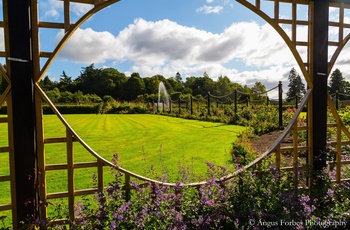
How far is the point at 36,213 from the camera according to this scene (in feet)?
6.37

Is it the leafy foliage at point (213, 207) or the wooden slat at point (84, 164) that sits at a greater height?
the wooden slat at point (84, 164)

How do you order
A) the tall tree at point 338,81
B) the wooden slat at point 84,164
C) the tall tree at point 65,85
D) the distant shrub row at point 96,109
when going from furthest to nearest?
the tall tree at point 338,81 → the tall tree at point 65,85 → the distant shrub row at point 96,109 → the wooden slat at point 84,164

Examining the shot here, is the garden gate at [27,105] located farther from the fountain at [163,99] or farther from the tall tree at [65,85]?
the tall tree at [65,85]

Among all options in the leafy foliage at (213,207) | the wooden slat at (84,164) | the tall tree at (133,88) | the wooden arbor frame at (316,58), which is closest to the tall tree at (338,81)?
the tall tree at (133,88)

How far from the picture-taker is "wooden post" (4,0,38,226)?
1.87 meters

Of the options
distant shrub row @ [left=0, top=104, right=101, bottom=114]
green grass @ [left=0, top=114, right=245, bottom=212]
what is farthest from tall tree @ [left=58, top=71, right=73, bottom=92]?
green grass @ [left=0, top=114, right=245, bottom=212]

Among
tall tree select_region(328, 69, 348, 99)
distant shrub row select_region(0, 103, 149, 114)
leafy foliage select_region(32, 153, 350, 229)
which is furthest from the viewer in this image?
tall tree select_region(328, 69, 348, 99)

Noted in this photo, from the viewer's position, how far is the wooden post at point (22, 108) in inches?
73.8

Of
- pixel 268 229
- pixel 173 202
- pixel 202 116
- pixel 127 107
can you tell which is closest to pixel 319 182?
pixel 268 229

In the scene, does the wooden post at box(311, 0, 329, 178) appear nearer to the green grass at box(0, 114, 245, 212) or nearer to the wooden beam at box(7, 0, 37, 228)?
the green grass at box(0, 114, 245, 212)

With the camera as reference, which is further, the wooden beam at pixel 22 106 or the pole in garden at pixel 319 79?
the pole in garden at pixel 319 79

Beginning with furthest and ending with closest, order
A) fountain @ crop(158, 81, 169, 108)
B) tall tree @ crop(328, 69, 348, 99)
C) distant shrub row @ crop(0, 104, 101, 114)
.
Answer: tall tree @ crop(328, 69, 348, 99) → fountain @ crop(158, 81, 169, 108) → distant shrub row @ crop(0, 104, 101, 114)

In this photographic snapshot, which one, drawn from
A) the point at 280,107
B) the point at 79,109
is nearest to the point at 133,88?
the point at 79,109

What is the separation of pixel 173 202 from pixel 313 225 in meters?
1.00
